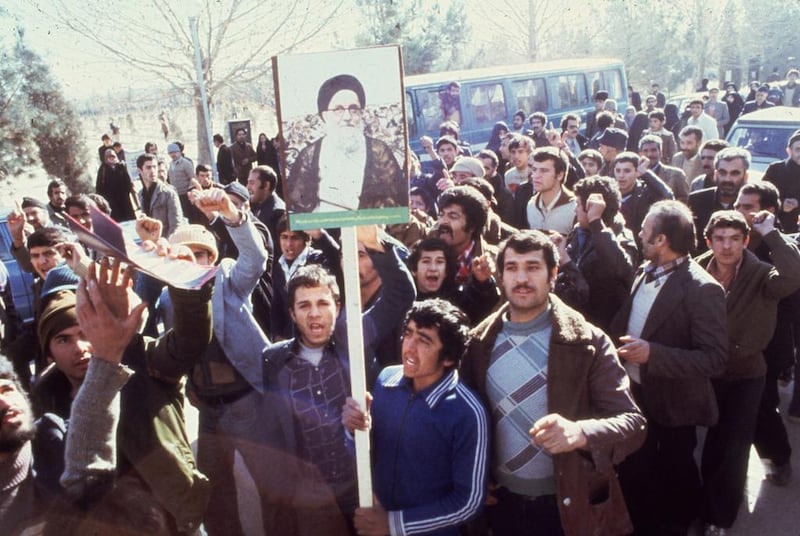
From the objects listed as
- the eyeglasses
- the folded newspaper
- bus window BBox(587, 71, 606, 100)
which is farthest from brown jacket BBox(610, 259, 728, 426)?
bus window BBox(587, 71, 606, 100)

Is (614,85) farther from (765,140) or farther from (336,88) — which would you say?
(336,88)

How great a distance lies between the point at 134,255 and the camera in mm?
1751

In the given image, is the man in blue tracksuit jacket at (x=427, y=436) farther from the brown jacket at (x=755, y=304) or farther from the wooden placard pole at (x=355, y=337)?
the brown jacket at (x=755, y=304)

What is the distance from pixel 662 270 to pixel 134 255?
2.34 metres

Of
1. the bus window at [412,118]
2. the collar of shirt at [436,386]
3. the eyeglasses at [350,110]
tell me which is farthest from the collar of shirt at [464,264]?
the bus window at [412,118]

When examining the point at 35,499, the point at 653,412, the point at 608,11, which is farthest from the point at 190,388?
the point at 608,11

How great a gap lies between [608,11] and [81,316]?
172 ft

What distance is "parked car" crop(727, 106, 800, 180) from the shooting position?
8.21 m

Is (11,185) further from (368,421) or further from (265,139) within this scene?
(368,421)

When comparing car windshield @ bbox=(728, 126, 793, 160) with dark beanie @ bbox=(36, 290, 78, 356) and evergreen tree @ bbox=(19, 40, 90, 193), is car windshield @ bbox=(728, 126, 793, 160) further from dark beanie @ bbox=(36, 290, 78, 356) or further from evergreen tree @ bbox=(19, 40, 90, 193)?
evergreen tree @ bbox=(19, 40, 90, 193)

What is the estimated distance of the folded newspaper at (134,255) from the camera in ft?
5.36

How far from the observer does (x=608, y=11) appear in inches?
1896

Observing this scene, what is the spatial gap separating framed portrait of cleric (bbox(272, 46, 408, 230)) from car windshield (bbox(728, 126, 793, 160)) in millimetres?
7644

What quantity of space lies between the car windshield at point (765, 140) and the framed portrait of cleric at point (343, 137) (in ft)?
25.1
